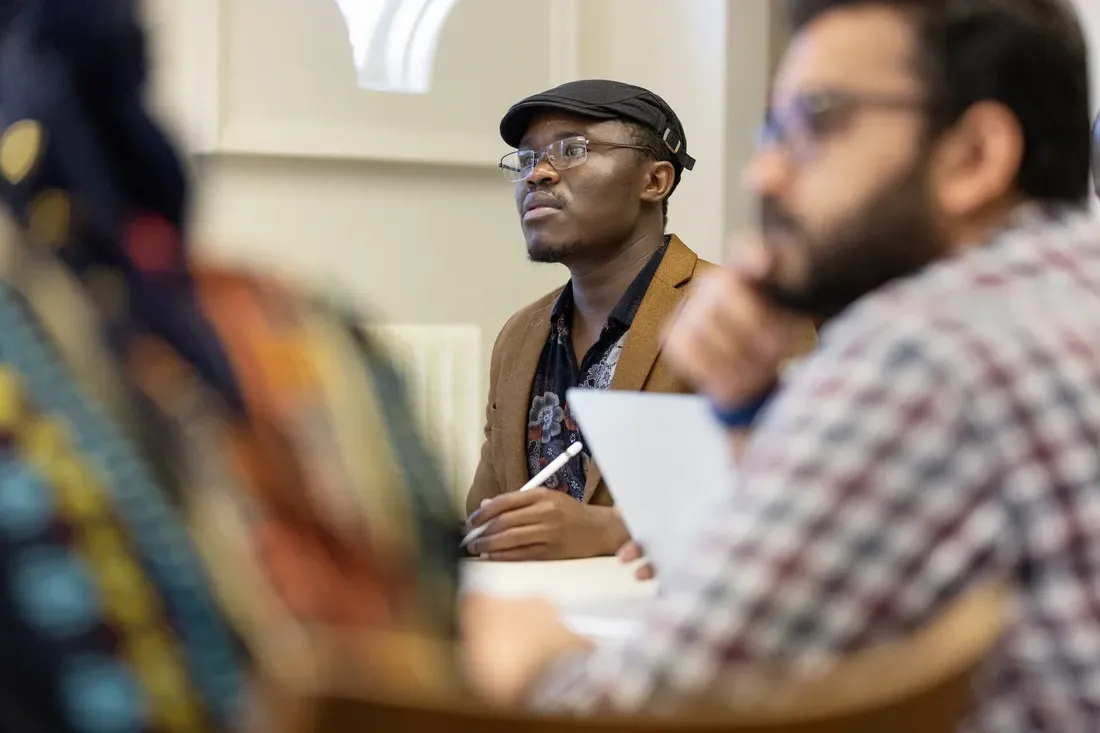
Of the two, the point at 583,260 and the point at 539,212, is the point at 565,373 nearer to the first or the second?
the point at 583,260

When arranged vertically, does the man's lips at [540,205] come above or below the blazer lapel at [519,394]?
above

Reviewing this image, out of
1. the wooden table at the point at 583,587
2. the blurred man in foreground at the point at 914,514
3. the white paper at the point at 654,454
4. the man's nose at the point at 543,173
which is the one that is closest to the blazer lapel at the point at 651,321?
the man's nose at the point at 543,173

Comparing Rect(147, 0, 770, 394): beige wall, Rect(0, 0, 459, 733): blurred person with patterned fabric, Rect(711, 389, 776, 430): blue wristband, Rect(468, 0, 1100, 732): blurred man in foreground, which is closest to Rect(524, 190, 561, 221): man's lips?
Rect(147, 0, 770, 394): beige wall

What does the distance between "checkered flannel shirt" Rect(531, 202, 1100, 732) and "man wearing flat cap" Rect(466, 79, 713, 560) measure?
60.1 inches

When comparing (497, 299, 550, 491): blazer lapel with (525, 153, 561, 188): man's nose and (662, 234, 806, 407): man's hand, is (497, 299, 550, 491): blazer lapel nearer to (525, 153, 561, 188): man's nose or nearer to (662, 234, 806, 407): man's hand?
(525, 153, 561, 188): man's nose

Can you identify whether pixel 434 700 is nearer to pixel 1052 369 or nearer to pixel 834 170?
pixel 1052 369

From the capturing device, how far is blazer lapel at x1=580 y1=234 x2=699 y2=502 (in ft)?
7.20

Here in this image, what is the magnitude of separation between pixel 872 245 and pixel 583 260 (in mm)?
1590

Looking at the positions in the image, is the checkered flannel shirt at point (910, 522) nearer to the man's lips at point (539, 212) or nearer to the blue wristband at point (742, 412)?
the blue wristband at point (742, 412)

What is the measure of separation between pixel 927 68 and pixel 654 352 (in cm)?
137

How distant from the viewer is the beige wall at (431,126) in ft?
10.6

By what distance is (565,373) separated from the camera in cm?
235

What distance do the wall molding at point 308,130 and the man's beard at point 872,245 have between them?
234 centimetres

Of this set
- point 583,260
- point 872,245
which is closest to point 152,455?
point 872,245
